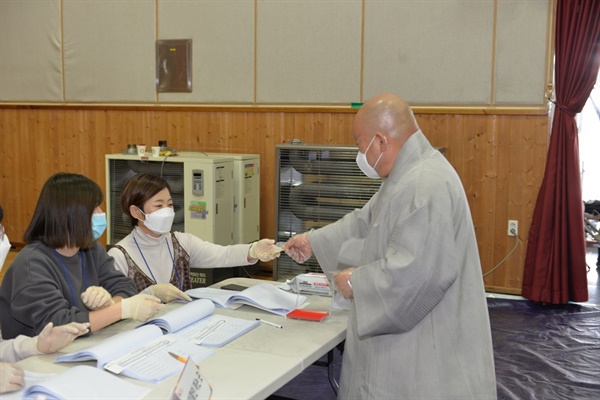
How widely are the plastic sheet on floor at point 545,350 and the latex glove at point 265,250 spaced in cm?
154

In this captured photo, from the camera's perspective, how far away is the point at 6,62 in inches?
291

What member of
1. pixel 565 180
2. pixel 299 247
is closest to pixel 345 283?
pixel 299 247

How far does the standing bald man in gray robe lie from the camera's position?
203 centimetres

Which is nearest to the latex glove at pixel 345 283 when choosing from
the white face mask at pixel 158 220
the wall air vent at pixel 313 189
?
the white face mask at pixel 158 220

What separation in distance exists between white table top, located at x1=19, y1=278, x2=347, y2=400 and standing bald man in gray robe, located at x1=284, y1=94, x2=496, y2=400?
0.56 feet

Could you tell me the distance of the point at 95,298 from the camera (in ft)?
7.62

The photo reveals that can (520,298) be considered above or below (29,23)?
below

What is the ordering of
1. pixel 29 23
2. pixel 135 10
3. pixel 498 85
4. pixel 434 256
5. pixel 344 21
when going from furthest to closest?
pixel 29 23 < pixel 135 10 < pixel 344 21 < pixel 498 85 < pixel 434 256

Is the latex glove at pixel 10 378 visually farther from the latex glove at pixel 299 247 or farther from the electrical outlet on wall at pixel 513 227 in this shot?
the electrical outlet on wall at pixel 513 227

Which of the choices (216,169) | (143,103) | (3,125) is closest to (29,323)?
(216,169)

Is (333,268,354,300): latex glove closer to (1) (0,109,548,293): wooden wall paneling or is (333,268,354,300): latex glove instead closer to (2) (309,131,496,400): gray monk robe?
(2) (309,131,496,400): gray monk robe

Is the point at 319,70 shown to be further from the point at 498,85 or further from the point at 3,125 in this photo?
the point at 3,125

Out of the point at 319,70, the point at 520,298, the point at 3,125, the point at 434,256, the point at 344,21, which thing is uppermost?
the point at 344,21

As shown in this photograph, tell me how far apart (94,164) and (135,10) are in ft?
5.51
